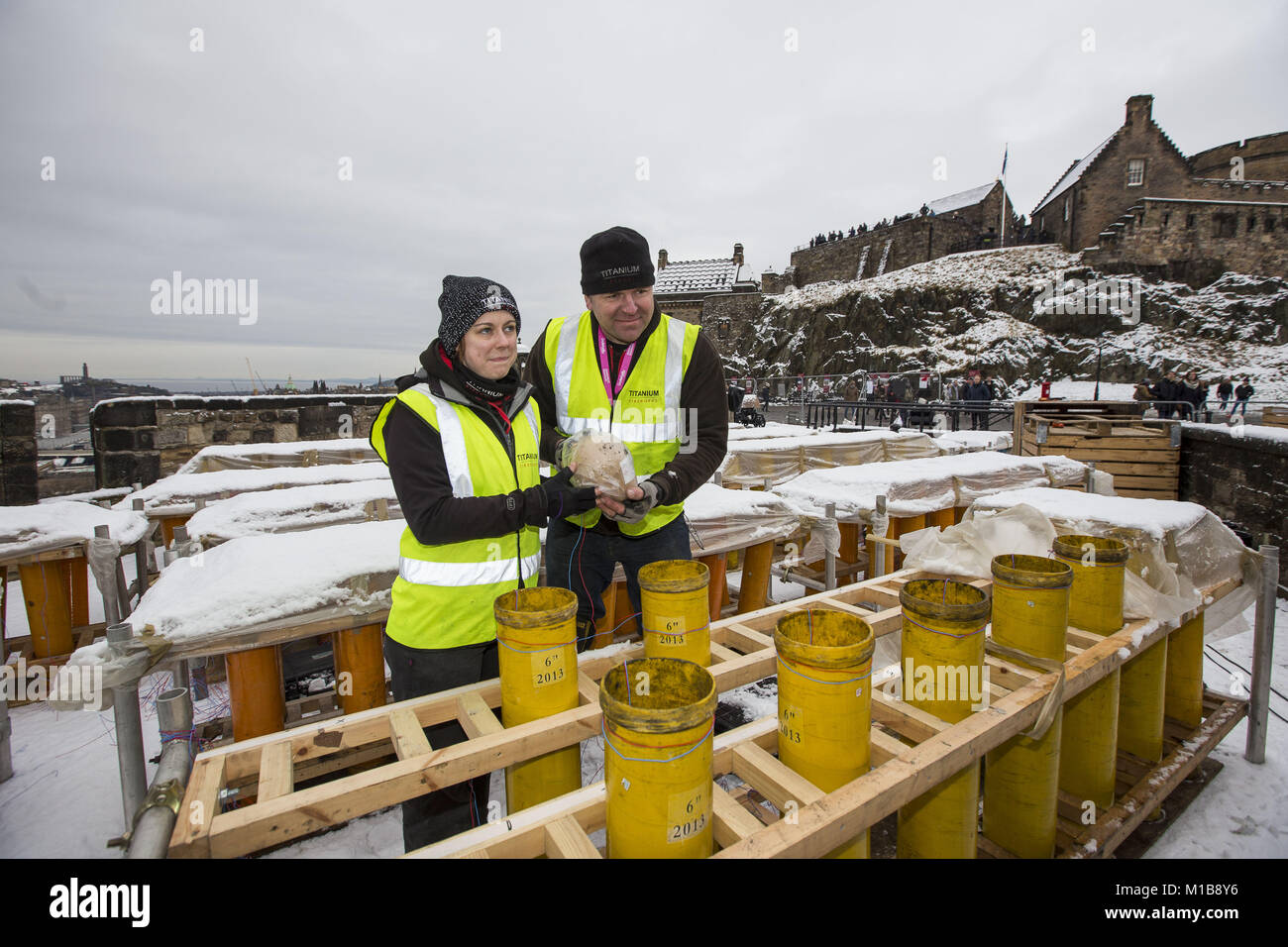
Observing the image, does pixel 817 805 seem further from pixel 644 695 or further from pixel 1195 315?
pixel 1195 315

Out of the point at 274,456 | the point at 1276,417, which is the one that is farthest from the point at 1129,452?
the point at 274,456

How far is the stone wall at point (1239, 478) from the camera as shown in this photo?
6.96m

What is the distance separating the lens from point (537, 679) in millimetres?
1909

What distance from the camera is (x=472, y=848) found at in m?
1.40

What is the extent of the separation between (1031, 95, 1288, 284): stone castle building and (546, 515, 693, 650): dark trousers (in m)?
41.1

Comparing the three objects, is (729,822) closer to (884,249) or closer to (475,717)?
(475,717)

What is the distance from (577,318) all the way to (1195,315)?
39.9 metres

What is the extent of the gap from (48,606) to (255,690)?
2824 mm

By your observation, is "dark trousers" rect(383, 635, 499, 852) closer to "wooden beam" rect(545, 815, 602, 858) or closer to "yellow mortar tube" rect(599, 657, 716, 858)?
"wooden beam" rect(545, 815, 602, 858)

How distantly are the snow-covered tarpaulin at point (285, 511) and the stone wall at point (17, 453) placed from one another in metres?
4.35

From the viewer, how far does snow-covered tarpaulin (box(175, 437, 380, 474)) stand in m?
6.88

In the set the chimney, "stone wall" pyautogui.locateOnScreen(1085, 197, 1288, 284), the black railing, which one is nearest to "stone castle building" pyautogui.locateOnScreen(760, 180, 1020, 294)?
the chimney
